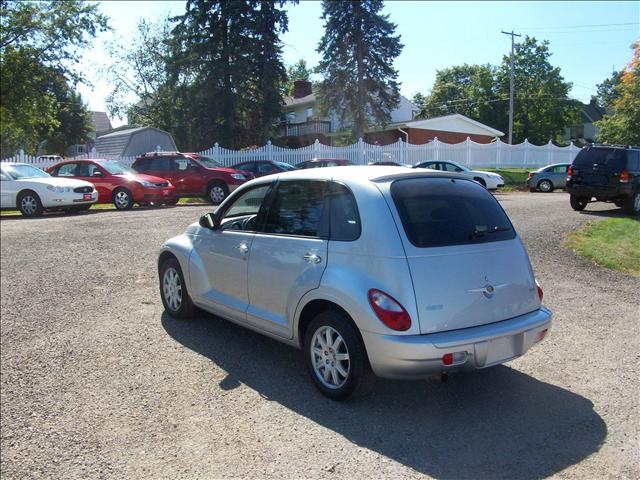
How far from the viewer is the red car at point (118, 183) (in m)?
16.6

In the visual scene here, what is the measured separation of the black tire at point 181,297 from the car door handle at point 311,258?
2118 millimetres

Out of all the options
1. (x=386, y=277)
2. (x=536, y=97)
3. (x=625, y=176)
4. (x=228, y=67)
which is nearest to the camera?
(x=386, y=277)

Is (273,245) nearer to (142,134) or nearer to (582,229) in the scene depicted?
(582,229)

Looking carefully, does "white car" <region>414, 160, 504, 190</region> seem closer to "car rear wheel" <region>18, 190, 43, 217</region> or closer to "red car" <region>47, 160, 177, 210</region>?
"red car" <region>47, 160, 177, 210</region>

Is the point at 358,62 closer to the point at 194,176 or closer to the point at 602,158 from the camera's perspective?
the point at 194,176

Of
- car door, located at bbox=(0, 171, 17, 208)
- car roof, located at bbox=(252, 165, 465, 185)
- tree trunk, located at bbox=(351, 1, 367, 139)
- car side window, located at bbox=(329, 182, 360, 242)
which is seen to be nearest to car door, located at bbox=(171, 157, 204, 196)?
car door, located at bbox=(0, 171, 17, 208)

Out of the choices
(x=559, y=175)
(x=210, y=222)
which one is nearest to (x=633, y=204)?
(x=559, y=175)

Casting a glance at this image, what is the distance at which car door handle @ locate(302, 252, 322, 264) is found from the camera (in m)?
4.08

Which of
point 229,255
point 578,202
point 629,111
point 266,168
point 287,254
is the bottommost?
point 578,202

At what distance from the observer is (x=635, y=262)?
27.3 ft

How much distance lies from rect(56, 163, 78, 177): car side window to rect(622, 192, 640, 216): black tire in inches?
621

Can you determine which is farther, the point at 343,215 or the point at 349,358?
the point at 343,215

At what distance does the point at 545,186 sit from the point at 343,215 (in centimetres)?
2173

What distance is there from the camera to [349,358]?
12.5 ft
